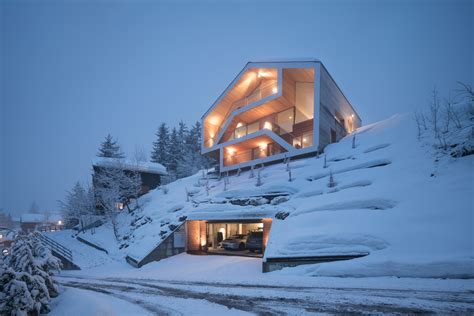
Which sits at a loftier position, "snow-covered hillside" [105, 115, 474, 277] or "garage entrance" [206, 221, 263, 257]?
"snow-covered hillside" [105, 115, 474, 277]

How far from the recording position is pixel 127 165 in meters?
29.6

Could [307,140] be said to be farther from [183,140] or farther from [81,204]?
[183,140]

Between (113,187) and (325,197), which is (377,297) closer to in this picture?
(325,197)

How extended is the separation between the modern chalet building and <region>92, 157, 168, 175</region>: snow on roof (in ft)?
25.3

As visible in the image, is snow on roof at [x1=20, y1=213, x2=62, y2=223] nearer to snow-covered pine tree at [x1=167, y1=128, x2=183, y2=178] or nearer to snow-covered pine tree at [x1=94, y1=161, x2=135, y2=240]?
snow-covered pine tree at [x1=167, y1=128, x2=183, y2=178]

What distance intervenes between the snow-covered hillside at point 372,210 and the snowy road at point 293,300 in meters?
1.81

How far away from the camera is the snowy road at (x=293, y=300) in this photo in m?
5.47

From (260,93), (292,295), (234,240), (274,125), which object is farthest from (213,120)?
(292,295)

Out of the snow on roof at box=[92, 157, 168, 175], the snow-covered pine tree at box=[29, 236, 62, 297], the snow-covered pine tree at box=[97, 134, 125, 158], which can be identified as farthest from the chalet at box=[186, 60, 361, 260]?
the snow-covered pine tree at box=[97, 134, 125, 158]

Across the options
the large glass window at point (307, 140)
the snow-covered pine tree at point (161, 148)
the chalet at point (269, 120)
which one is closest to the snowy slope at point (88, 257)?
the chalet at point (269, 120)

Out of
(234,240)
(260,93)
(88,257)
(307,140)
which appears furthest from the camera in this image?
(260,93)

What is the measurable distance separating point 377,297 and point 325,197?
788cm

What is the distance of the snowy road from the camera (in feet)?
17.9

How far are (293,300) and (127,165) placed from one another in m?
27.7
